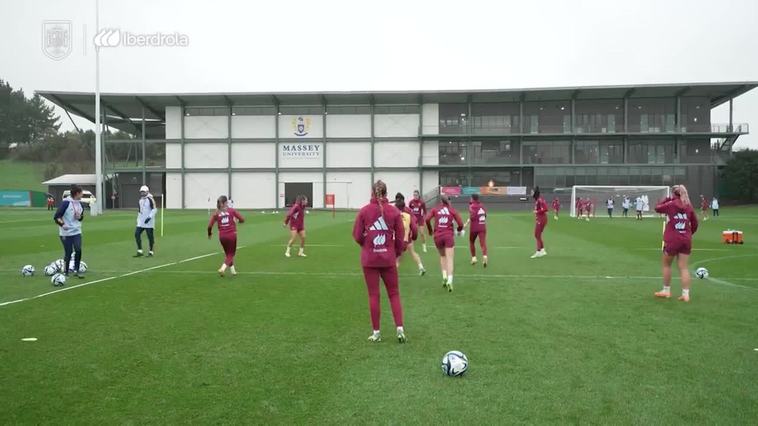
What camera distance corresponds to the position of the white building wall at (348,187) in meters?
66.7

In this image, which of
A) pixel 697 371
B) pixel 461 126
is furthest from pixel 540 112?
pixel 697 371

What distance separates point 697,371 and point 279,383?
Result: 431cm

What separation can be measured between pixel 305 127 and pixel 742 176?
171ft

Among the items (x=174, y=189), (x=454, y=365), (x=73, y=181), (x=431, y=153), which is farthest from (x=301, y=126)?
(x=454, y=365)

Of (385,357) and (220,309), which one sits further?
(220,309)

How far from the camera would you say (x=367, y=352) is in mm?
6434

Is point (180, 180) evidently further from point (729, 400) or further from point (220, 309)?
point (729, 400)

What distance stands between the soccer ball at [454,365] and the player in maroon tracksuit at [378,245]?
132cm

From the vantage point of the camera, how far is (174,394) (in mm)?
5027

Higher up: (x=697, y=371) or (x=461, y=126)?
(x=461, y=126)

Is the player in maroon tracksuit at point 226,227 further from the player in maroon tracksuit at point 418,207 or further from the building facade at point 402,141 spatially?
the building facade at point 402,141

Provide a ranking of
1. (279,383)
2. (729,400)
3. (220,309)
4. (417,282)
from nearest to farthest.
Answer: (729,400), (279,383), (220,309), (417,282)

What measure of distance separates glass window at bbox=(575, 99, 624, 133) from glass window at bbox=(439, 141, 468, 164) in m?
14.3

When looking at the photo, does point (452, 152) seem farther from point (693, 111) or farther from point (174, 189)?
point (174, 189)
